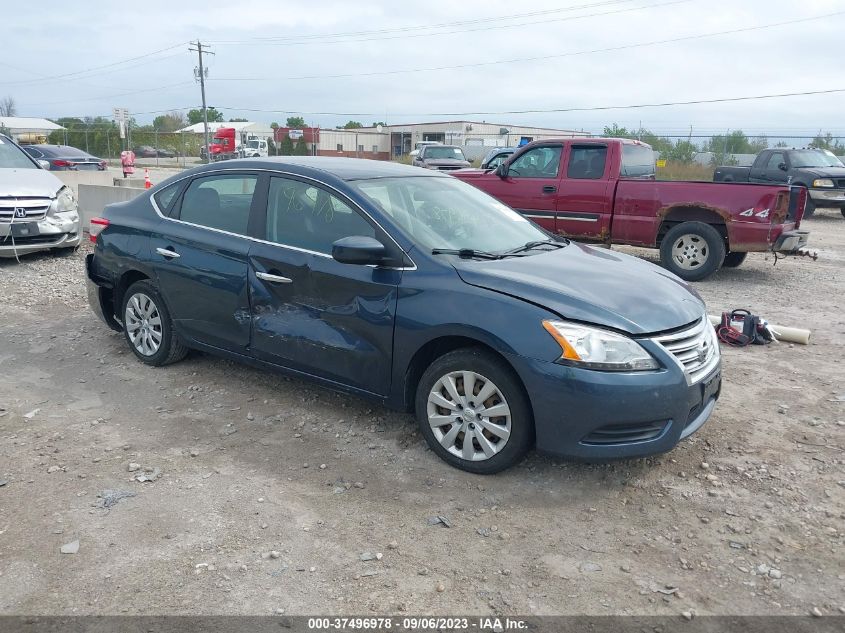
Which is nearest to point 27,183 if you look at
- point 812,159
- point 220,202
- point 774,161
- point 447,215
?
point 220,202

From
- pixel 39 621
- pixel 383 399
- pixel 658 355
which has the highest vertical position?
pixel 658 355

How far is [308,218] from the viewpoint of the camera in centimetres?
446

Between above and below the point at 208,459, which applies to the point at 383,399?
above

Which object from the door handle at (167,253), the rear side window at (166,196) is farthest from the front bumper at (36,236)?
the door handle at (167,253)

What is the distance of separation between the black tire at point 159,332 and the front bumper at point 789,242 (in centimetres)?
748

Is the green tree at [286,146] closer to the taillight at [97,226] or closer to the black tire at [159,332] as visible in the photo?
the taillight at [97,226]

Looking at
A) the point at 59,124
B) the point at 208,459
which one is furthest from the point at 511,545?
the point at 59,124

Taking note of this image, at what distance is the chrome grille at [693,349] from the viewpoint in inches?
142

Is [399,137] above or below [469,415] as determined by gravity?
above

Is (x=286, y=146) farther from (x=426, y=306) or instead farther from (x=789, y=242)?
(x=426, y=306)

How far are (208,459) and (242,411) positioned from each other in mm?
702

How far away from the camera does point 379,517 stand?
11.4ft

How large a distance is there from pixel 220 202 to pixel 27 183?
19.5 feet

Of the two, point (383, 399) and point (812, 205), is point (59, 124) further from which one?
point (383, 399)
